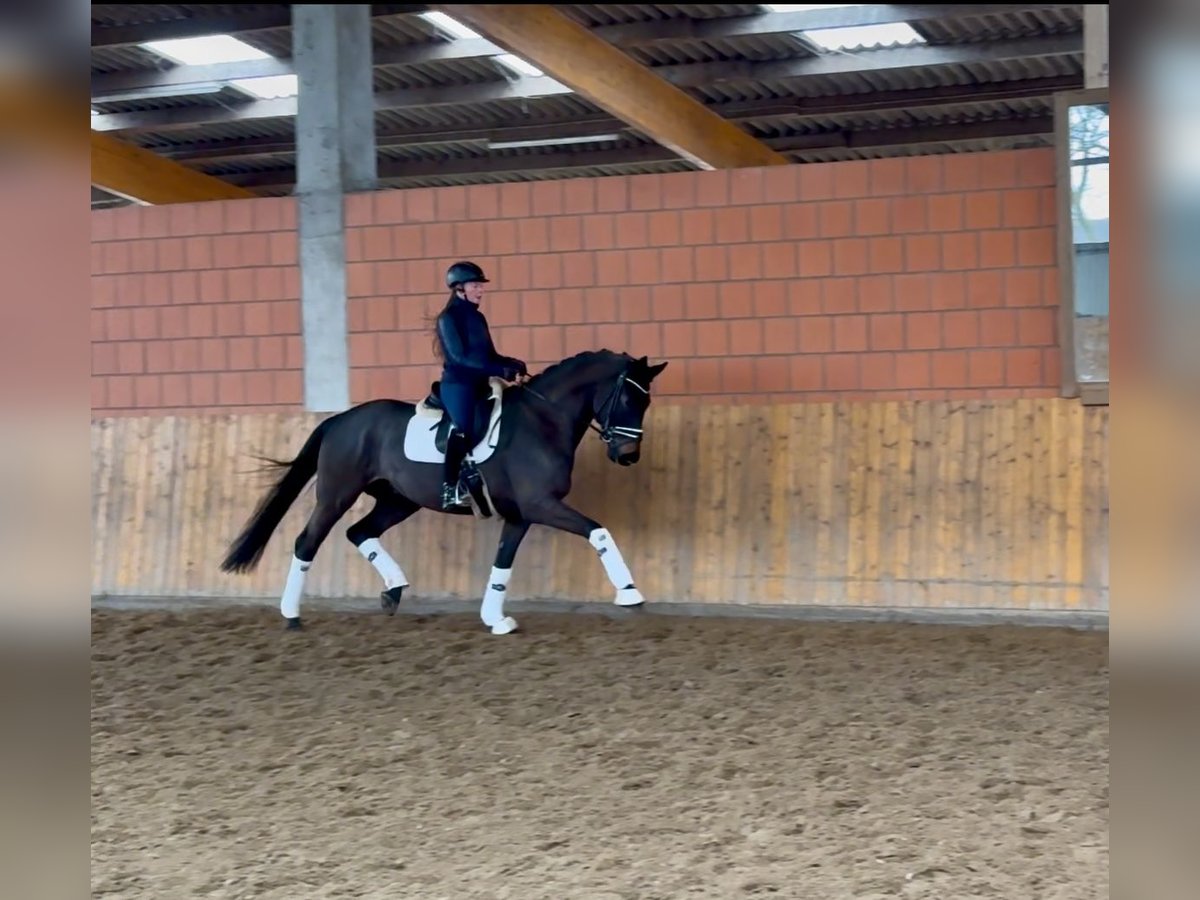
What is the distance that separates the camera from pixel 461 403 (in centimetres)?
627

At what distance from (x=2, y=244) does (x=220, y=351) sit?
6791mm

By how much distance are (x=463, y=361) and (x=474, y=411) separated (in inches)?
11.5

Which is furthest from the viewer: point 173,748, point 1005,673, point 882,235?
point 882,235

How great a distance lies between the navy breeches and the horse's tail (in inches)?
34.8

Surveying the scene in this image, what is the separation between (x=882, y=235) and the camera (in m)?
6.63

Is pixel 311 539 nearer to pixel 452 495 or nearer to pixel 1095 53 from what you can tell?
pixel 452 495

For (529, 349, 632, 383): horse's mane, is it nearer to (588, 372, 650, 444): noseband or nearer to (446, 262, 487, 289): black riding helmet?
(588, 372, 650, 444): noseband

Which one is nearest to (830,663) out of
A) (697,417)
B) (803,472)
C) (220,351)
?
(803,472)

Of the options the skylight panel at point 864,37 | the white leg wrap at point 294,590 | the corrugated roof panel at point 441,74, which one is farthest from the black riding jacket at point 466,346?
the corrugated roof panel at point 441,74

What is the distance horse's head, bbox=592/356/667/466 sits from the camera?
6.12 metres

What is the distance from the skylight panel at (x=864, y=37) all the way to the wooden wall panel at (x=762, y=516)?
13.3 ft

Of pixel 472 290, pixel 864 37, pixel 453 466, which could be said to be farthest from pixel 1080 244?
pixel 864 37

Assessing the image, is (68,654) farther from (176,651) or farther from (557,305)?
(557,305)

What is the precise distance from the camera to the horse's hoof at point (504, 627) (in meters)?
6.18
